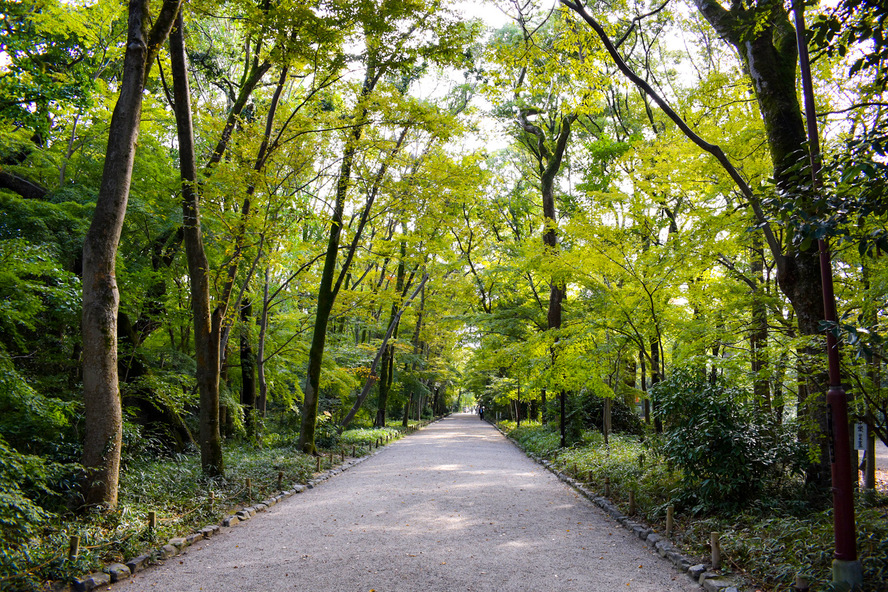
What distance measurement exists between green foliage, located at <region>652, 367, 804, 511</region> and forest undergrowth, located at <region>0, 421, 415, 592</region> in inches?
247

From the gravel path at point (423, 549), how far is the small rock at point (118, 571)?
0.24 feet

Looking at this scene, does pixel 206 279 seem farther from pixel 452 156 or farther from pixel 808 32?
pixel 452 156

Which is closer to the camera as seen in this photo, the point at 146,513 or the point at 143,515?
the point at 143,515

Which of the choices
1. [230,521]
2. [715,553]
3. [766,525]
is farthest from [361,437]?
[715,553]

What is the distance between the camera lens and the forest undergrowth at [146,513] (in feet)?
13.5

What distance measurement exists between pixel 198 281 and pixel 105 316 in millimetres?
2557

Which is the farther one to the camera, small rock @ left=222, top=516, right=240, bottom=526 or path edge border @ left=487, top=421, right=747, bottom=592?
small rock @ left=222, top=516, right=240, bottom=526

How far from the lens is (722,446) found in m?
6.36

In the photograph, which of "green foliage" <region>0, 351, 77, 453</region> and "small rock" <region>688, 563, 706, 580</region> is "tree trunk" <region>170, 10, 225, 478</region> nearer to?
"green foliage" <region>0, 351, 77, 453</region>

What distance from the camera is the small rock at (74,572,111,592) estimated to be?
13.7ft

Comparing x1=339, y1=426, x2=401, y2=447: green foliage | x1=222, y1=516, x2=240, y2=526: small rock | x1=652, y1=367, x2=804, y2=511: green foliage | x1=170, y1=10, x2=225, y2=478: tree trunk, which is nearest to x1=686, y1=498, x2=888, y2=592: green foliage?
x1=652, y1=367, x2=804, y2=511: green foliage

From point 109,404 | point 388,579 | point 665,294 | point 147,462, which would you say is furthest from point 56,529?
point 665,294

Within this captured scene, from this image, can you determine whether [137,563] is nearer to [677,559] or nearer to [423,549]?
[423,549]

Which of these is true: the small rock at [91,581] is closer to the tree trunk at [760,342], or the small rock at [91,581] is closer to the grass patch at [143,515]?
the grass patch at [143,515]
